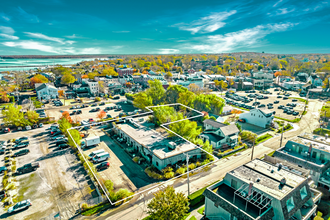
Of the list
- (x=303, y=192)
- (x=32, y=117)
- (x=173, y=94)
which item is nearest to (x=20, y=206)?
(x=303, y=192)

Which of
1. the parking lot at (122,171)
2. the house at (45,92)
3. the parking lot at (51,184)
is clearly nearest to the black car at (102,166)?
the parking lot at (122,171)

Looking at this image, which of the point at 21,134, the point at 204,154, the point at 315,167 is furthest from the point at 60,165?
the point at 315,167

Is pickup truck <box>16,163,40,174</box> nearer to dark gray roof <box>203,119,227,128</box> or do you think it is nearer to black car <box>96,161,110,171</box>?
black car <box>96,161,110,171</box>

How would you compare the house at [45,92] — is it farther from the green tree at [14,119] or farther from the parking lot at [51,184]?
the parking lot at [51,184]

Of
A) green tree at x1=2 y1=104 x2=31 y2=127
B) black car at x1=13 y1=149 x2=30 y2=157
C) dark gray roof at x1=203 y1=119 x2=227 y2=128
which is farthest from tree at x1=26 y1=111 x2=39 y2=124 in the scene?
dark gray roof at x1=203 y1=119 x2=227 y2=128

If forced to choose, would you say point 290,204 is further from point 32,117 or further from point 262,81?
point 262,81

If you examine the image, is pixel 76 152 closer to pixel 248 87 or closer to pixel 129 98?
pixel 129 98
